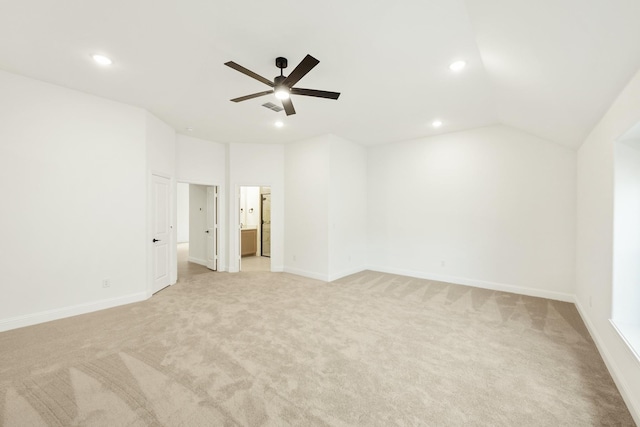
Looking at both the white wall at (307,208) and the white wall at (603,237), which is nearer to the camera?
the white wall at (603,237)

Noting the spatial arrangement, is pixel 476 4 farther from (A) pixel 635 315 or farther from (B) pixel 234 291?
(B) pixel 234 291

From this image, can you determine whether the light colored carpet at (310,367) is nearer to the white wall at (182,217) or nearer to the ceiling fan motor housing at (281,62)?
the ceiling fan motor housing at (281,62)

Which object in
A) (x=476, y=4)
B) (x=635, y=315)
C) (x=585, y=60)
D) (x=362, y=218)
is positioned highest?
(x=476, y=4)

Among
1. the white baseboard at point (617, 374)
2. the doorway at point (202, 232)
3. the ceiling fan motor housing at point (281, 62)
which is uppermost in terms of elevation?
the ceiling fan motor housing at point (281, 62)

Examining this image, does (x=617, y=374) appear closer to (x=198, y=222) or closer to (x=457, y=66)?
(x=457, y=66)

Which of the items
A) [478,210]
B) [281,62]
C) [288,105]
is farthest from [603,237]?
[281,62]

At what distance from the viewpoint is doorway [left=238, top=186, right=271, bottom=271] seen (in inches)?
326

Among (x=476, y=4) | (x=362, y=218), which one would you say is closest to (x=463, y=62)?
(x=476, y=4)

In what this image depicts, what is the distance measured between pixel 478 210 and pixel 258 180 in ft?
15.4

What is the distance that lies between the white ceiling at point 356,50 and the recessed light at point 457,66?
67mm

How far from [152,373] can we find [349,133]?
4.79 meters

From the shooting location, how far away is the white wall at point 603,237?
197cm

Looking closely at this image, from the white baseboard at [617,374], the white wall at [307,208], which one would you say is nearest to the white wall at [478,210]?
the white baseboard at [617,374]

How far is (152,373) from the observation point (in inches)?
89.4
